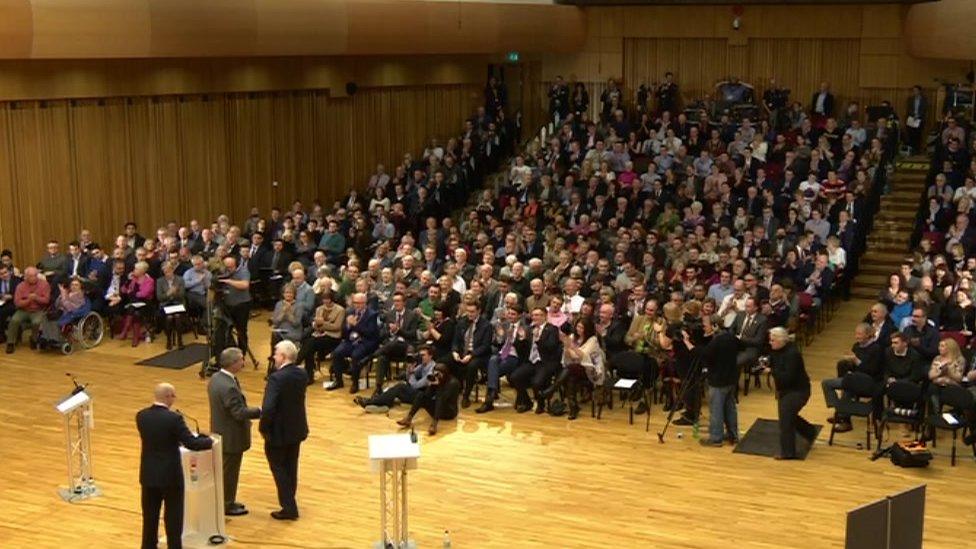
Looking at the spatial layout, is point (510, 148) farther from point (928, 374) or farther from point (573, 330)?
point (928, 374)

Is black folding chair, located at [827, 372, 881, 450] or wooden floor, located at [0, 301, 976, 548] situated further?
black folding chair, located at [827, 372, 881, 450]

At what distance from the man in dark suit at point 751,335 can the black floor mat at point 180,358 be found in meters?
5.90

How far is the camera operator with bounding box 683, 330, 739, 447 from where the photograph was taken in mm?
10867

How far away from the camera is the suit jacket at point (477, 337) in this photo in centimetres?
1221

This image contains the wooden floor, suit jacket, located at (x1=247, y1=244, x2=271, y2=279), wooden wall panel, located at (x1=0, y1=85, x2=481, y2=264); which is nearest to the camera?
the wooden floor

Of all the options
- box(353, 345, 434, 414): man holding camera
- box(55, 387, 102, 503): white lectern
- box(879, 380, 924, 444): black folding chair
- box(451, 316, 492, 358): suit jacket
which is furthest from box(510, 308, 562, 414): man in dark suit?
box(55, 387, 102, 503): white lectern

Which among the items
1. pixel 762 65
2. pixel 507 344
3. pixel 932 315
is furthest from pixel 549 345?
pixel 762 65

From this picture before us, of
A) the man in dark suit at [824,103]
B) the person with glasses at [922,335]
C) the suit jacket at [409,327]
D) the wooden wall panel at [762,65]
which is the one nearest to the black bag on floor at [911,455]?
the person with glasses at [922,335]

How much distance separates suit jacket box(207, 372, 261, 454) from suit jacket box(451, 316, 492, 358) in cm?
374

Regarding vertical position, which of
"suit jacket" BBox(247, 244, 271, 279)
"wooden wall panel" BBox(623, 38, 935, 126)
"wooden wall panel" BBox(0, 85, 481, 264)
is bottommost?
"suit jacket" BBox(247, 244, 271, 279)

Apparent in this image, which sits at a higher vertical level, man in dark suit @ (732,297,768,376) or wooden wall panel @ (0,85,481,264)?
wooden wall panel @ (0,85,481,264)

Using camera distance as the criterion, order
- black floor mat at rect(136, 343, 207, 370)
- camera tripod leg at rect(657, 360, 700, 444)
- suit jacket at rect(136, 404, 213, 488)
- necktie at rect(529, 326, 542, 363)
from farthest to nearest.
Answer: black floor mat at rect(136, 343, 207, 370), necktie at rect(529, 326, 542, 363), camera tripod leg at rect(657, 360, 700, 444), suit jacket at rect(136, 404, 213, 488)

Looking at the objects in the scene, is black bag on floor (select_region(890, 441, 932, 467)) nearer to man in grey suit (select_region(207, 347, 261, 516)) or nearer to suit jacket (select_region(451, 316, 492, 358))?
suit jacket (select_region(451, 316, 492, 358))

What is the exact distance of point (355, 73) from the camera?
20.7 meters
